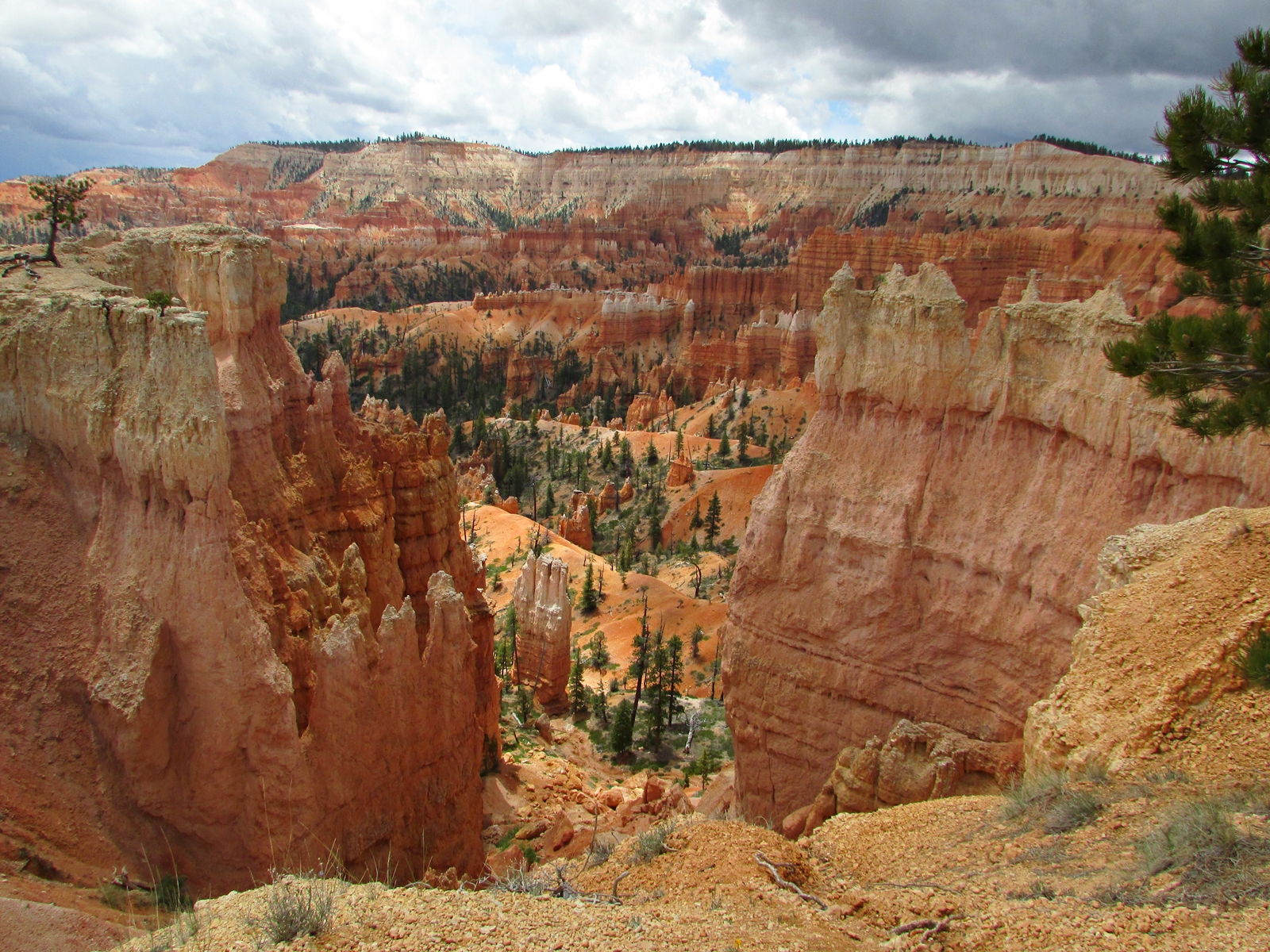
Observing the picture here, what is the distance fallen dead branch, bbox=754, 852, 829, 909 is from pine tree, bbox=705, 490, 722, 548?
109 ft

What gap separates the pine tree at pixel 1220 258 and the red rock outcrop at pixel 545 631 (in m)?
18.2

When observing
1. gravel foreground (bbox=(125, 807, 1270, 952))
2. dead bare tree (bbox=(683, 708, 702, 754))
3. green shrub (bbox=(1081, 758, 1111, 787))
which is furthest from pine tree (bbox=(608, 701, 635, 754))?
green shrub (bbox=(1081, 758, 1111, 787))

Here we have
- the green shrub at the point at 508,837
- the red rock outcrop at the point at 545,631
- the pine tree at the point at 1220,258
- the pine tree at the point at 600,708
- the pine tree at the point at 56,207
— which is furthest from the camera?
the red rock outcrop at the point at 545,631

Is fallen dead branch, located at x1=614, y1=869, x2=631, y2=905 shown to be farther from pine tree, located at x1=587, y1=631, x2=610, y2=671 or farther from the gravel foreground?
pine tree, located at x1=587, y1=631, x2=610, y2=671

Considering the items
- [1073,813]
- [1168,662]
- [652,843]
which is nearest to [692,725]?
[652,843]

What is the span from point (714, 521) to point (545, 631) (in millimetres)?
17554

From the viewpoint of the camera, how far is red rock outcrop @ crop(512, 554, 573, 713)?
24.9m

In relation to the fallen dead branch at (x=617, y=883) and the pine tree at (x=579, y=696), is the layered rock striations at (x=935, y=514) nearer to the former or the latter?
the fallen dead branch at (x=617, y=883)

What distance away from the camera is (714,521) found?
41.1m

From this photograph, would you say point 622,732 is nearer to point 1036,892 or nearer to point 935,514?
point 935,514

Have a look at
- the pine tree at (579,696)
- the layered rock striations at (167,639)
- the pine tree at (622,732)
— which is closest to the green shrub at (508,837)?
the layered rock striations at (167,639)

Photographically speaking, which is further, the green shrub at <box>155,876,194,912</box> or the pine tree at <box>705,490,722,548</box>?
the pine tree at <box>705,490,722,548</box>

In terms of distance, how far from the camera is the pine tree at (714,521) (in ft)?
134

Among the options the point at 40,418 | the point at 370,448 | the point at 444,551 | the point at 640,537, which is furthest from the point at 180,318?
the point at 640,537
